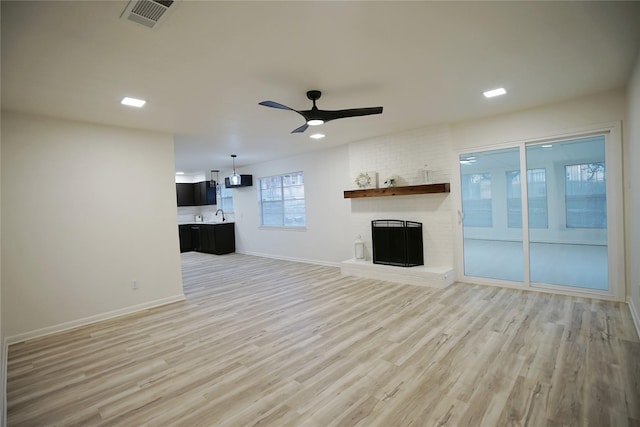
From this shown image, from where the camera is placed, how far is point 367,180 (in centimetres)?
588

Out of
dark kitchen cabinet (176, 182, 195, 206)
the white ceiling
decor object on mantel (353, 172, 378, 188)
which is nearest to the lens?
the white ceiling

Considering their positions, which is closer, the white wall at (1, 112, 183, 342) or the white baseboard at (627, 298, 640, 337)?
the white baseboard at (627, 298, 640, 337)

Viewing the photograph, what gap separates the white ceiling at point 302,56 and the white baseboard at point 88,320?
2532 mm

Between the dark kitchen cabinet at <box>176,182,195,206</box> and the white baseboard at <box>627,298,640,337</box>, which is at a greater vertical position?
the dark kitchen cabinet at <box>176,182,195,206</box>

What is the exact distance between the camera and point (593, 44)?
2531mm

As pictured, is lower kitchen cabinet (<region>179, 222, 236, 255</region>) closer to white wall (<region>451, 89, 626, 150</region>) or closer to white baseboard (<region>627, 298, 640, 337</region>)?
white wall (<region>451, 89, 626, 150</region>)

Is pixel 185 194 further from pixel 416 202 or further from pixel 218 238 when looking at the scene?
pixel 416 202

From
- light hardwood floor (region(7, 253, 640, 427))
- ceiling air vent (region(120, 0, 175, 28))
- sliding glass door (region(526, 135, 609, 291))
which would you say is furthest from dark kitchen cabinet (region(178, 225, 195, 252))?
sliding glass door (region(526, 135, 609, 291))

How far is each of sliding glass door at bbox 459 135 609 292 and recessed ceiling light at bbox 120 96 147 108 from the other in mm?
4595

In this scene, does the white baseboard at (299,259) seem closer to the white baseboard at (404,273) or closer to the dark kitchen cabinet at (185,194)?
the white baseboard at (404,273)

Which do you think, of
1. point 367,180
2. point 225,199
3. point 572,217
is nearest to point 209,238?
point 225,199

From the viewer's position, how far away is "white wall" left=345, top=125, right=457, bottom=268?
5.02 meters

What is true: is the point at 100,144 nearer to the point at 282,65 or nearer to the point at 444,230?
the point at 282,65

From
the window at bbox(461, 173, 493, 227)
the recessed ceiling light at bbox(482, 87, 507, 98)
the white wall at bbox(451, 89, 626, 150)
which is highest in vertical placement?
the recessed ceiling light at bbox(482, 87, 507, 98)
